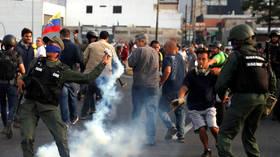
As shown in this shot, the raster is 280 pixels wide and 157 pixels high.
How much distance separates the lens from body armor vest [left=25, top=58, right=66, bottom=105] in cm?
504

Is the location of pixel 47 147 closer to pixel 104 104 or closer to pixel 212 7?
pixel 104 104

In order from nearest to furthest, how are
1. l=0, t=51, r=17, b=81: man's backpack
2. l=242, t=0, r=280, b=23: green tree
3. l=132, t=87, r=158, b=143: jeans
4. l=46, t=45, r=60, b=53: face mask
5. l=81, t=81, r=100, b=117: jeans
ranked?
l=46, t=45, r=60, b=53: face mask, l=132, t=87, r=158, b=143: jeans, l=0, t=51, r=17, b=81: man's backpack, l=81, t=81, r=100, b=117: jeans, l=242, t=0, r=280, b=23: green tree

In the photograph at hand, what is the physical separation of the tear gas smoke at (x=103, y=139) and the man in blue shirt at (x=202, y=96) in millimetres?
1036

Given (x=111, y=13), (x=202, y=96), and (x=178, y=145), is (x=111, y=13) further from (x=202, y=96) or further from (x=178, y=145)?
(x=202, y=96)

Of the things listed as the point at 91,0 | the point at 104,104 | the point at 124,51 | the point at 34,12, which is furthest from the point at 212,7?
the point at 104,104

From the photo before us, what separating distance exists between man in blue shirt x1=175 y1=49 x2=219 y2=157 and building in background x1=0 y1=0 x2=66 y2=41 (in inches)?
2234

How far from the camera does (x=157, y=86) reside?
7.54 meters

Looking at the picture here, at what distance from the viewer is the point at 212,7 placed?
118m

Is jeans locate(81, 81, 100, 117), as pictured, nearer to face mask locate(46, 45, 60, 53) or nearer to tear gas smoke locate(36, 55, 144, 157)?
tear gas smoke locate(36, 55, 144, 157)

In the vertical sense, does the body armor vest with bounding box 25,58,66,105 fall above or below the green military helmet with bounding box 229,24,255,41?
below

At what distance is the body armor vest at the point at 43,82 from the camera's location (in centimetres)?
504

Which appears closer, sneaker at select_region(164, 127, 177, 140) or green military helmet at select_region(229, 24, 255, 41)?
green military helmet at select_region(229, 24, 255, 41)

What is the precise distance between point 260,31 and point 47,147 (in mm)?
46390

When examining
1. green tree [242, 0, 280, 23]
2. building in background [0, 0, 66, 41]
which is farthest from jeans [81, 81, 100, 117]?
building in background [0, 0, 66, 41]
